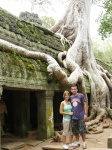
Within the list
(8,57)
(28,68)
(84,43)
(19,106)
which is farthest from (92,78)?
(8,57)

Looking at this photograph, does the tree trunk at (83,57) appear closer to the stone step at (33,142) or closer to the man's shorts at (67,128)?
the stone step at (33,142)

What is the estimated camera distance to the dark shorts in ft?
17.8

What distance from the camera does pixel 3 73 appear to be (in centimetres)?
530

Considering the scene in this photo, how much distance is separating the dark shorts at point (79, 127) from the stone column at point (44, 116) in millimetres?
1536

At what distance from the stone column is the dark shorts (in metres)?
1.54

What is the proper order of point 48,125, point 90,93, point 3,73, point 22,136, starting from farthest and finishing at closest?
point 90,93 → point 22,136 → point 48,125 → point 3,73

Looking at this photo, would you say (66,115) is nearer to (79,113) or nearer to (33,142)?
(79,113)

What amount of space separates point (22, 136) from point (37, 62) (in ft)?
7.73

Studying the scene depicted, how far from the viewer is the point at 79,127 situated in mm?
5430

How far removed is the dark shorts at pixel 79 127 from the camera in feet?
17.8

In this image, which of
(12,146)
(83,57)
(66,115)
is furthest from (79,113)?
(83,57)

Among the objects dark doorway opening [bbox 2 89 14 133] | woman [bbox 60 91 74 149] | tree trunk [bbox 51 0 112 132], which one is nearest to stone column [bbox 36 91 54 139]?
tree trunk [bbox 51 0 112 132]

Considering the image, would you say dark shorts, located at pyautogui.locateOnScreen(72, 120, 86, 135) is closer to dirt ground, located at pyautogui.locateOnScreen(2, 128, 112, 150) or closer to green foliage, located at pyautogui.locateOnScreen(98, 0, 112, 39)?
dirt ground, located at pyautogui.locateOnScreen(2, 128, 112, 150)

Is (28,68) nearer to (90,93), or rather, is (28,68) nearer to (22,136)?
(22,136)
